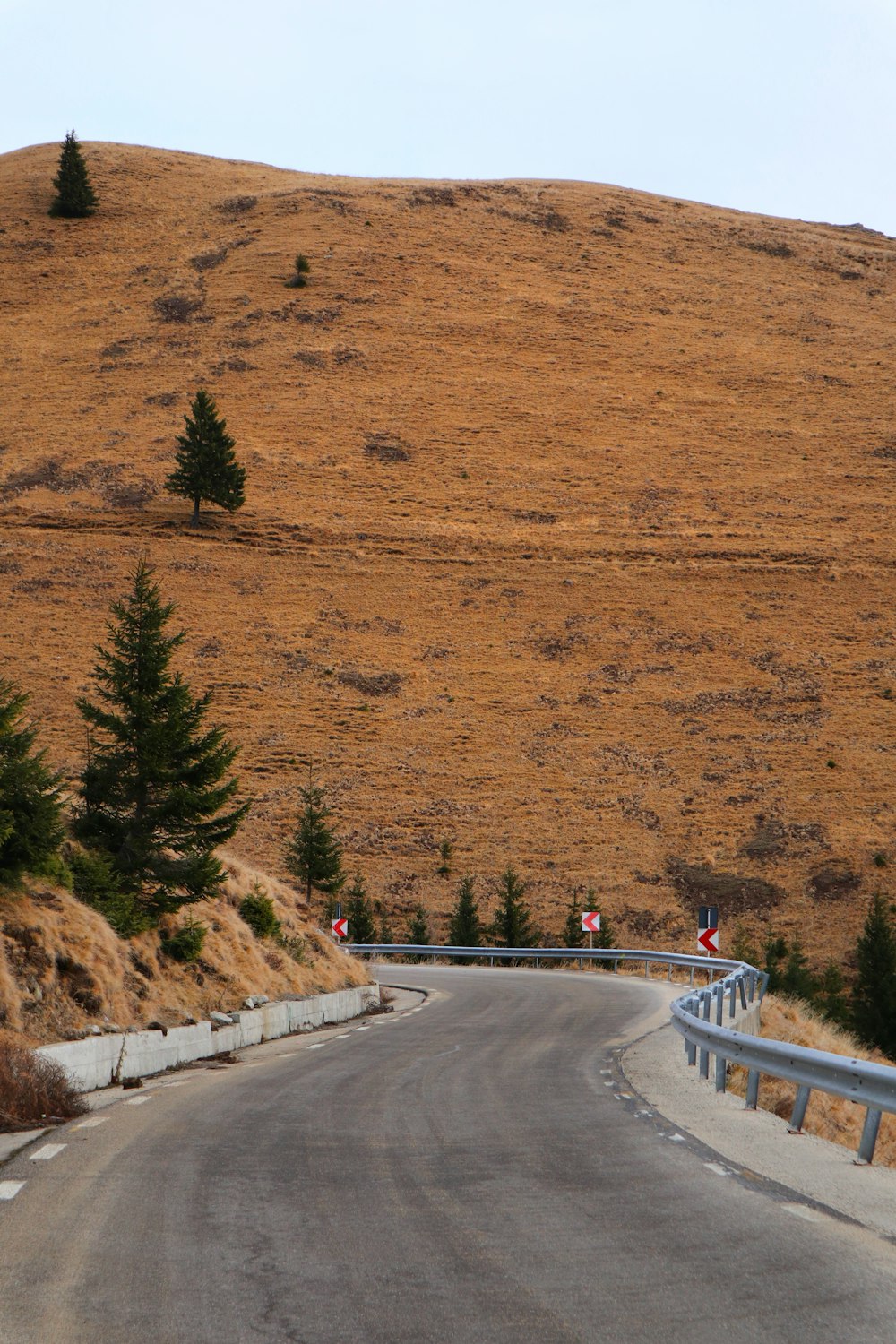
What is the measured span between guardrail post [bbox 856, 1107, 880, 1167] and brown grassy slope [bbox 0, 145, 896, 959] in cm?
3964

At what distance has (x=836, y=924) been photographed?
4759 cm

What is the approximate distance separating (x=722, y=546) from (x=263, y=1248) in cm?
7412

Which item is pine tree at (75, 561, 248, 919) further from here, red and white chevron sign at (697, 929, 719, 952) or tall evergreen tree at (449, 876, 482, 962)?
tall evergreen tree at (449, 876, 482, 962)

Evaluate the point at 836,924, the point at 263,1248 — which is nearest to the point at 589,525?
the point at 836,924

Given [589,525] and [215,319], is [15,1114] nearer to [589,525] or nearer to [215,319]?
[589,525]

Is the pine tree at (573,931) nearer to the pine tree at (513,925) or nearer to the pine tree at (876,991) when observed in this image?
the pine tree at (513,925)

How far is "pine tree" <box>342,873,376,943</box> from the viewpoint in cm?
4553

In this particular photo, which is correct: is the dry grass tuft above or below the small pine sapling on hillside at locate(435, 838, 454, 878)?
below

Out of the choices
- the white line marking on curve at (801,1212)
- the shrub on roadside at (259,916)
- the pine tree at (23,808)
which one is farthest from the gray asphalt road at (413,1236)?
the shrub on roadside at (259,916)

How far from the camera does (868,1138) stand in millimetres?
8039

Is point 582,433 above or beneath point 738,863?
above

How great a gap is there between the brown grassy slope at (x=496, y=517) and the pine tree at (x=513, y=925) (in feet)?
9.44

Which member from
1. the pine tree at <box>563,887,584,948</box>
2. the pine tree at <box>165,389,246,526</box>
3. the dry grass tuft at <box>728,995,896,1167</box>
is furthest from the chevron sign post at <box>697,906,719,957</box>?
the pine tree at <box>165,389,246,526</box>

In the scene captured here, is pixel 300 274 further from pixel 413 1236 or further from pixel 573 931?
pixel 413 1236
